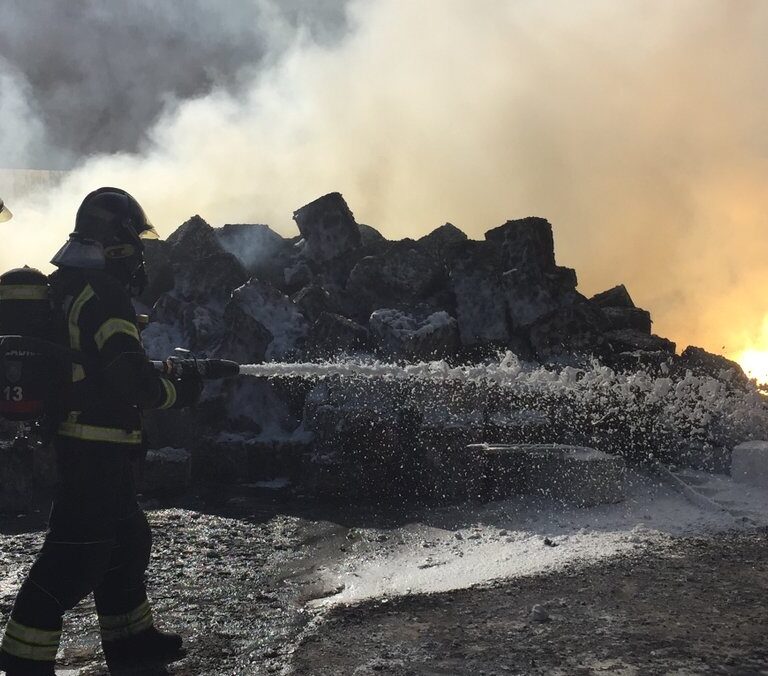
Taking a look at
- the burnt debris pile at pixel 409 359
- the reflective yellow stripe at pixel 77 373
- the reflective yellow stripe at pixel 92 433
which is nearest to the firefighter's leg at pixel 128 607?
the reflective yellow stripe at pixel 92 433

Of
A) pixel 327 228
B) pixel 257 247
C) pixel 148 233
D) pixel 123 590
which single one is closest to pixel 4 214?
pixel 148 233

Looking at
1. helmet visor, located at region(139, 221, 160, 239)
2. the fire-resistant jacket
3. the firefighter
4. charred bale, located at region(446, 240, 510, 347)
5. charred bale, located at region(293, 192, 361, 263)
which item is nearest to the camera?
the firefighter

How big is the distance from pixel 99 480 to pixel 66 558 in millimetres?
302

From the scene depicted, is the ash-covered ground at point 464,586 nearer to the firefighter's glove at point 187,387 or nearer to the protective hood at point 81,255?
the firefighter's glove at point 187,387

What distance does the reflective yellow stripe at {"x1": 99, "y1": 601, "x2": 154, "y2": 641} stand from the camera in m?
2.94

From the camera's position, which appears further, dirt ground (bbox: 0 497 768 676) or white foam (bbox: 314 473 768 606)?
white foam (bbox: 314 473 768 606)

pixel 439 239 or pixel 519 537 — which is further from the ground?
pixel 439 239

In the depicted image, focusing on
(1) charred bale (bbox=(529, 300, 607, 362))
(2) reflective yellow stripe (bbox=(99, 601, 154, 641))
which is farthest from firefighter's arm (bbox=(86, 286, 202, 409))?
(1) charred bale (bbox=(529, 300, 607, 362))

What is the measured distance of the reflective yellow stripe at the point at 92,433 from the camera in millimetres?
2865

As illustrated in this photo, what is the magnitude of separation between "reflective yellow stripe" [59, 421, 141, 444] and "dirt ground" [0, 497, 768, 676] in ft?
2.96

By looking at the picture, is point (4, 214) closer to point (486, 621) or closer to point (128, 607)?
point (128, 607)

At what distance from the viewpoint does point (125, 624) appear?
9.68ft

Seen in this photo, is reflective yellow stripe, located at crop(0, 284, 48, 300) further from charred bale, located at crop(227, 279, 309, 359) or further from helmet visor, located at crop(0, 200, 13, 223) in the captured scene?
charred bale, located at crop(227, 279, 309, 359)

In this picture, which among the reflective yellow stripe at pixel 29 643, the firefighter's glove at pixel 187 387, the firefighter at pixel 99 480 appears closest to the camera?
the reflective yellow stripe at pixel 29 643
